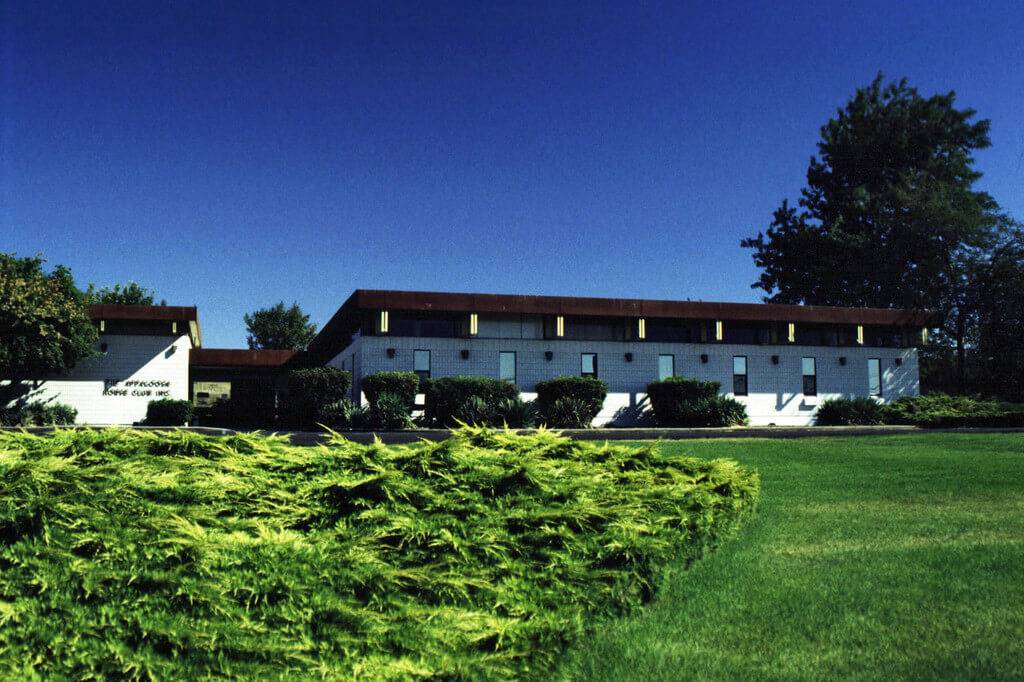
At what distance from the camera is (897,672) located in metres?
3.70

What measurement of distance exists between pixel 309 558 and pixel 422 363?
21.2m

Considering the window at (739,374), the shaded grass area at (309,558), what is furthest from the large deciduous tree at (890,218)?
the shaded grass area at (309,558)

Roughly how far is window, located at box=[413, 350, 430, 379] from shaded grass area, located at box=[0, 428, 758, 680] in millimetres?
19064

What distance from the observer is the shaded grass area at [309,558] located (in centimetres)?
337

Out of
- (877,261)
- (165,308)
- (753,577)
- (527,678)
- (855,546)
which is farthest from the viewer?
(877,261)

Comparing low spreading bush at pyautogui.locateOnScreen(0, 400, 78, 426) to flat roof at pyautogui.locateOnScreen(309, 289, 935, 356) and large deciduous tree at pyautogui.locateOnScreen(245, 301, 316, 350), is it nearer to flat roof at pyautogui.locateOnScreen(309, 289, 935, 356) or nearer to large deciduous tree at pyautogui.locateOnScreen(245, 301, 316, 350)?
flat roof at pyautogui.locateOnScreen(309, 289, 935, 356)

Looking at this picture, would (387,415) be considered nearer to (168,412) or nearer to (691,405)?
(168,412)

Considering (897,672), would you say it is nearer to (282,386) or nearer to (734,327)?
(734,327)

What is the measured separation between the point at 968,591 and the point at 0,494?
19.6ft

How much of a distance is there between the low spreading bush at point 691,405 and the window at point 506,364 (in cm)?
495

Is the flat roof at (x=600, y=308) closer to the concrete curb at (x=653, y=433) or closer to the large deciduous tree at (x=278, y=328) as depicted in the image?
the concrete curb at (x=653, y=433)

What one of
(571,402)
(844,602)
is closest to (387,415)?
(571,402)

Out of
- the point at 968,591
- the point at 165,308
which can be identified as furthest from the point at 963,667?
the point at 165,308

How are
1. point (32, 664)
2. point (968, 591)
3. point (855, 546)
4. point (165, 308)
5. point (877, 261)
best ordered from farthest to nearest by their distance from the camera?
point (877, 261) < point (165, 308) < point (855, 546) < point (968, 591) < point (32, 664)
